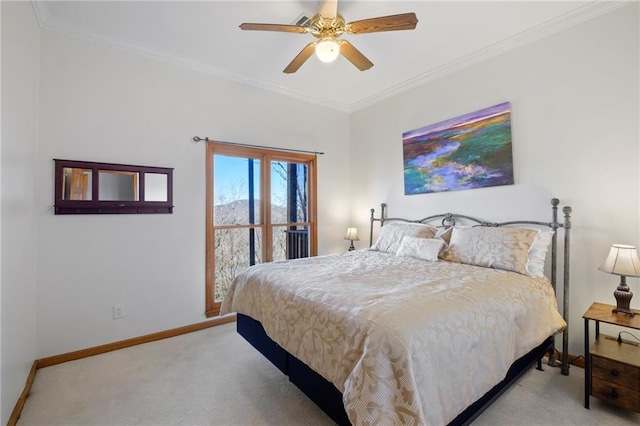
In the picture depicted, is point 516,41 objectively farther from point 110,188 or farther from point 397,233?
point 110,188

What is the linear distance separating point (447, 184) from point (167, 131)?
10.2ft

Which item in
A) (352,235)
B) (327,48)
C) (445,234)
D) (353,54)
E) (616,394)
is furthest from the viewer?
(352,235)

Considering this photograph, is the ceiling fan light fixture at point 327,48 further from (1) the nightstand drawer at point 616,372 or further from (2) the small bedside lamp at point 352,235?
(1) the nightstand drawer at point 616,372

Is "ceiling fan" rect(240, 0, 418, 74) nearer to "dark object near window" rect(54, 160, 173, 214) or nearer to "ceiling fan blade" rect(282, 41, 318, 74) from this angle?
"ceiling fan blade" rect(282, 41, 318, 74)

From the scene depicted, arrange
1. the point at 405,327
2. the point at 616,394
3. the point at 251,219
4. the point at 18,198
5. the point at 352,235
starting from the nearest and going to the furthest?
the point at 405,327 < the point at 616,394 < the point at 18,198 < the point at 251,219 < the point at 352,235

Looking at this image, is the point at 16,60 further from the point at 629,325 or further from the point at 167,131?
the point at 629,325

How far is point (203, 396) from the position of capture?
2.02m

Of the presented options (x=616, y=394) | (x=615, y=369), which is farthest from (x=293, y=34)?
(x=616, y=394)

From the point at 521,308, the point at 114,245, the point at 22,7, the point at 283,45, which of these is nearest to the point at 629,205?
the point at 521,308

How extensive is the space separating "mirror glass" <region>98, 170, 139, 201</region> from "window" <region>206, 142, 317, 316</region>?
0.73 m

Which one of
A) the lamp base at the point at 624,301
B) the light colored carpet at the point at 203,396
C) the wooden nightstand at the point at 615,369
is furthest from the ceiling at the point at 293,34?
the light colored carpet at the point at 203,396

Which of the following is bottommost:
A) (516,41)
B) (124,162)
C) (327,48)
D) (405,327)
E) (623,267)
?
(405,327)

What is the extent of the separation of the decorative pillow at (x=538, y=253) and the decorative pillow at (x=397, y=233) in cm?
92

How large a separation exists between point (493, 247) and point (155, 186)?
3225 millimetres
